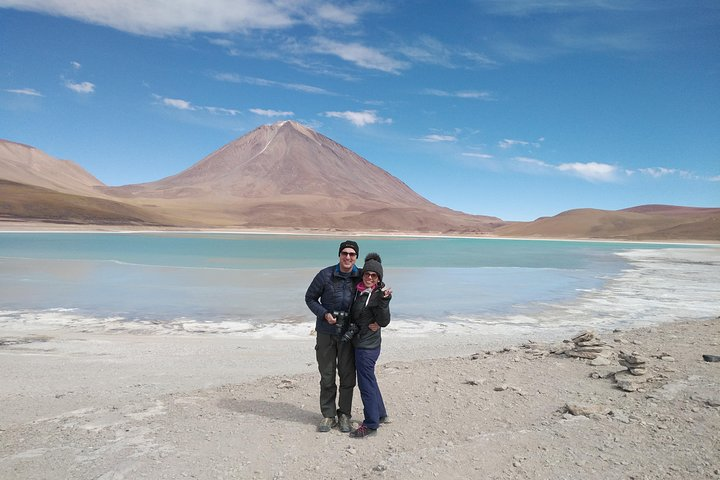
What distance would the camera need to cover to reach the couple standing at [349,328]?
382 centimetres

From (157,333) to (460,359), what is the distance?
493cm

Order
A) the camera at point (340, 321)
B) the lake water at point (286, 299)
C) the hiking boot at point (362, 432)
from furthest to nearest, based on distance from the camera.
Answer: the lake water at point (286, 299) → the hiking boot at point (362, 432) → the camera at point (340, 321)

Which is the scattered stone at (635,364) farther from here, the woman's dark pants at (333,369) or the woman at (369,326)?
the woman's dark pants at (333,369)

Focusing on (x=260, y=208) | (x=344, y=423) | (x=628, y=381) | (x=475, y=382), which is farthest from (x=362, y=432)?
(x=260, y=208)

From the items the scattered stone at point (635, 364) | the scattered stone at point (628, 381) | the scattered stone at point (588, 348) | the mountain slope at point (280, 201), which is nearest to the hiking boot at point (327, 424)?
the scattered stone at point (628, 381)

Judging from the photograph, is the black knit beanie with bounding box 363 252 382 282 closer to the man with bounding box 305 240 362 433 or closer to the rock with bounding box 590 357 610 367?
the man with bounding box 305 240 362 433

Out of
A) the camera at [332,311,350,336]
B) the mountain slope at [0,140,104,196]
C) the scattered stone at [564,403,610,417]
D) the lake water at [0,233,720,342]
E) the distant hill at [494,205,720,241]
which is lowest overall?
the lake water at [0,233,720,342]

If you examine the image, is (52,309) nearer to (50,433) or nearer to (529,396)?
(50,433)

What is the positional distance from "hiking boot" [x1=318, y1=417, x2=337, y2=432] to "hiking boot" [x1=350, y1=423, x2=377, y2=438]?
211 mm

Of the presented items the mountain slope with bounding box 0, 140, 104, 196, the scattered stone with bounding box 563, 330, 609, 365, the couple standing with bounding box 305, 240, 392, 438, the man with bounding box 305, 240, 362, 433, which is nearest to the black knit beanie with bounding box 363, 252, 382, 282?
the couple standing with bounding box 305, 240, 392, 438

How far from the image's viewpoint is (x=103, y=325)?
8.95m

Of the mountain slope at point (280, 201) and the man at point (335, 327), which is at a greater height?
the mountain slope at point (280, 201)

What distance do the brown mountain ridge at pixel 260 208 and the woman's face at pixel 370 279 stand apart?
246ft

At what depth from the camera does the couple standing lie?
12.5ft
